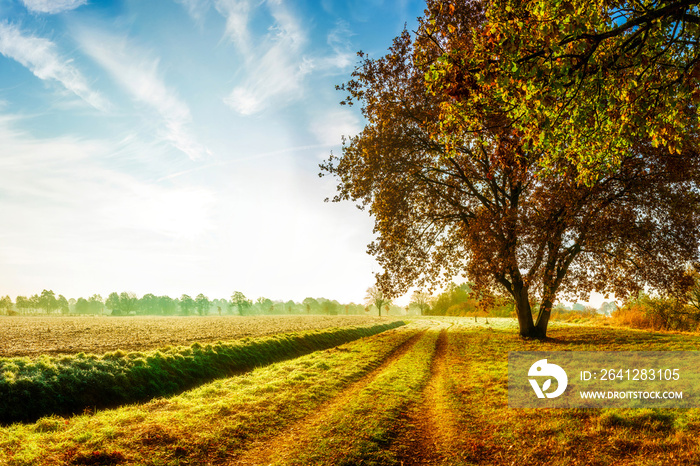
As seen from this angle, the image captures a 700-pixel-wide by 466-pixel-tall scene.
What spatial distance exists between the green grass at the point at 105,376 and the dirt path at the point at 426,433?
41.3 feet

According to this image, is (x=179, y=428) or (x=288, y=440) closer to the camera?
(x=288, y=440)

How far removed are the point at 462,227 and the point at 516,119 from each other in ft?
49.7

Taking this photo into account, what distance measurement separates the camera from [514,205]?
23.1m

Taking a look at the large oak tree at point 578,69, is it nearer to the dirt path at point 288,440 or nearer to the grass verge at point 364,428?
the grass verge at point 364,428

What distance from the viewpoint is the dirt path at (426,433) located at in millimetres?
6902

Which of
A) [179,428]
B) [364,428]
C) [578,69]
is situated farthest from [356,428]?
[578,69]

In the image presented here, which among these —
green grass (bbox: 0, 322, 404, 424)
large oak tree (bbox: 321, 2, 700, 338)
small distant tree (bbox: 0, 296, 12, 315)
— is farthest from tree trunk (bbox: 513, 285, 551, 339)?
small distant tree (bbox: 0, 296, 12, 315)

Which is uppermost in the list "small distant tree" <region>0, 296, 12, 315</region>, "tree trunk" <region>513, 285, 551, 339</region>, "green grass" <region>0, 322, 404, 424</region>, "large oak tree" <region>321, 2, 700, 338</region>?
"large oak tree" <region>321, 2, 700, 338</region>

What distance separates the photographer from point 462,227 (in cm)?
2405

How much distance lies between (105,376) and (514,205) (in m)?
25.4

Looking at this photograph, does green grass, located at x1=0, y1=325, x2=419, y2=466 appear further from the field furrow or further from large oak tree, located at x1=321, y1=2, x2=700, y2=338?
large oak tree, located at x1=321, y1=2, x2=700, y2=338

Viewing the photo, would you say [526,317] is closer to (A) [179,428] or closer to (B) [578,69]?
(B) [578,69]

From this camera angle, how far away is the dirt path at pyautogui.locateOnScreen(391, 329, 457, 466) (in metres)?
6.90

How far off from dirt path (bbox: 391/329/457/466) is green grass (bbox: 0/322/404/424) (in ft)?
41.3
